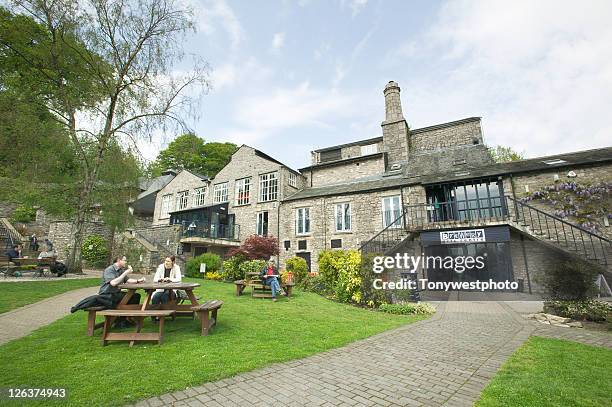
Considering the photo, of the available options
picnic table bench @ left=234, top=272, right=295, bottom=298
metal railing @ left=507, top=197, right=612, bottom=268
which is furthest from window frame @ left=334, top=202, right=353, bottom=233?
metal railing @ left=507, top=197, right=612, bottom=268

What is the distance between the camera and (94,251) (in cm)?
2017

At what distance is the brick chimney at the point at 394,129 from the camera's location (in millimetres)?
21188

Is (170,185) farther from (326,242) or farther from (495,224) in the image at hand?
A: (495,224)

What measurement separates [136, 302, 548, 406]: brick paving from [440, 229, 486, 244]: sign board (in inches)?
261

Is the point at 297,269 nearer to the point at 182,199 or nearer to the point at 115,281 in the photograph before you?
the point at 115,281

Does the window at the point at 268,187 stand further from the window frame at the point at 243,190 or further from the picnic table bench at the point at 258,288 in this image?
the picnic table bench at the point at 258,288

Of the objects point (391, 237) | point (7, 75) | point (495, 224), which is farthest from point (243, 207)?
point (495, 224)

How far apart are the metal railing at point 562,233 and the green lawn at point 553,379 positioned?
786 cm

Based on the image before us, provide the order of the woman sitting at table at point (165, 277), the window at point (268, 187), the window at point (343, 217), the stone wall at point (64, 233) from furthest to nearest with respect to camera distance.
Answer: the window at point (268, 187)
the stone wall at point (64, 233)
the window at point (343, 217)
the woman sitting at table at point (165, 277)

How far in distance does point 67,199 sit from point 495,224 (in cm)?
2150

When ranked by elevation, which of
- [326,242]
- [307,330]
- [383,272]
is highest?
[326,242]

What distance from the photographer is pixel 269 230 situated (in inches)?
814

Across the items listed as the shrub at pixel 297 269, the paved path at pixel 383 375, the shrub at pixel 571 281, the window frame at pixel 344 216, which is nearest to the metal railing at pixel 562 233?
the shrub at pixel 571 281

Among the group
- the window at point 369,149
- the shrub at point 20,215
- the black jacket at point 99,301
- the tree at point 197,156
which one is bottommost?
the black jacket at point 99,301
